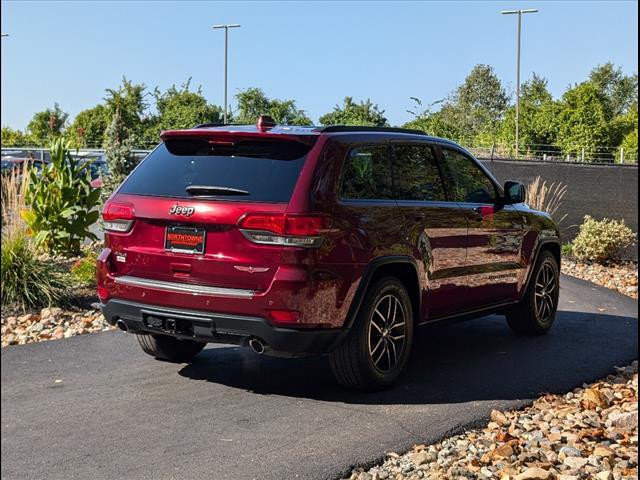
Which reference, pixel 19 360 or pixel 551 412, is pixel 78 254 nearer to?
pixel 19 360

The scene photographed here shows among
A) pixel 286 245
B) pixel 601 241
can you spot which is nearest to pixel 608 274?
pixel 601 241

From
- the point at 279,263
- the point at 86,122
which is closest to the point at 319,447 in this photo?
the point at 279,263

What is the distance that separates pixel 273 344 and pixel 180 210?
3.46 ft

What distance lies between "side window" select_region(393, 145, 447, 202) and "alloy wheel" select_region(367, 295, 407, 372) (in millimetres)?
794

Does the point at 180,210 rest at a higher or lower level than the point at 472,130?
lower

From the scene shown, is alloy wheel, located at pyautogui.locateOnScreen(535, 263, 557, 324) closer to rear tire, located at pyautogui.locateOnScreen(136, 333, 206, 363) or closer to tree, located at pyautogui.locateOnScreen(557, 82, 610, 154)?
rear tire, located at pyautogui.locateOnScreen(136, 333, 206, 363)

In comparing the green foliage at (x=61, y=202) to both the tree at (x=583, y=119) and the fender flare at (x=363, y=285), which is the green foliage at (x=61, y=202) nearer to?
the fender flare at (x=363, y=285)

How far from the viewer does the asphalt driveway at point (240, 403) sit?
4684 mm

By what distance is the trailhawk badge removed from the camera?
18.3 ft

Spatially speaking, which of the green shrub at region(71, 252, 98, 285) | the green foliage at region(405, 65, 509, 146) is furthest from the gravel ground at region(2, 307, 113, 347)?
the green foliage at region(405, 65, 509, 146)

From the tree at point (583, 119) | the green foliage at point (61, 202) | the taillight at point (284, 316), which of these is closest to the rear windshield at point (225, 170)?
the taillight at point (284, 316)

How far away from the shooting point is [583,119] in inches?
1234

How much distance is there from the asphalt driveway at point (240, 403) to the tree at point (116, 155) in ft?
30.6

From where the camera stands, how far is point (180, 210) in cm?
564
